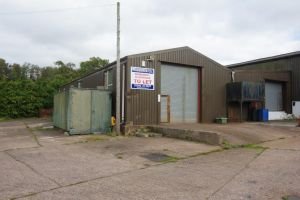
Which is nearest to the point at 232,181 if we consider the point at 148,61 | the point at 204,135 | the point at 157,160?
the point at 157,160

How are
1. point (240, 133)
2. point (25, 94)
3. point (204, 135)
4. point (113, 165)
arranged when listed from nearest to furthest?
point (113, 165), point (204, 135), point (240, 133), point (25, 94)

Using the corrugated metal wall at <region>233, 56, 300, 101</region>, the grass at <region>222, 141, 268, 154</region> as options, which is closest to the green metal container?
the grass at <region>222, 141, 268, 154</region>

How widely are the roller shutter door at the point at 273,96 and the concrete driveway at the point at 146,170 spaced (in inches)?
547

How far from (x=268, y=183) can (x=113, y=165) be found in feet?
13.3

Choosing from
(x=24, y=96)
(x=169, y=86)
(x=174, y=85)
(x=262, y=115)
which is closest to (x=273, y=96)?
(x=262, y=115)

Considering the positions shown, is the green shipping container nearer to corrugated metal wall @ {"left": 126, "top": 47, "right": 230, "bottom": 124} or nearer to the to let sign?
corrugated metal wall @ {"left": 126, "top": 47, "right": 230, "bottom": 124}

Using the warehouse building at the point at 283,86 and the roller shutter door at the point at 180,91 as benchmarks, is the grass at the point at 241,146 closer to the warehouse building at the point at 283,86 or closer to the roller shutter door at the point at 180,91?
the roller shutter door at the point at 180,91

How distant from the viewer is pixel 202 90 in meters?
19.7

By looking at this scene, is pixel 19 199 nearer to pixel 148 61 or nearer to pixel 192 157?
pixel 192 157

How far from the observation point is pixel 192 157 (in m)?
9.66

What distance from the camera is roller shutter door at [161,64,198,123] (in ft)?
59.3

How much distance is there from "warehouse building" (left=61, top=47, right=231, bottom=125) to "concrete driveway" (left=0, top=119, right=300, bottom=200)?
434 cm

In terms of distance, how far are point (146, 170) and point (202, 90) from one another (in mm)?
12748

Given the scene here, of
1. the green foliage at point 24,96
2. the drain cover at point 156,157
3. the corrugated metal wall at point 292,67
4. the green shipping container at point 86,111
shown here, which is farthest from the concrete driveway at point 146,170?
the green foliage at point 24,96
